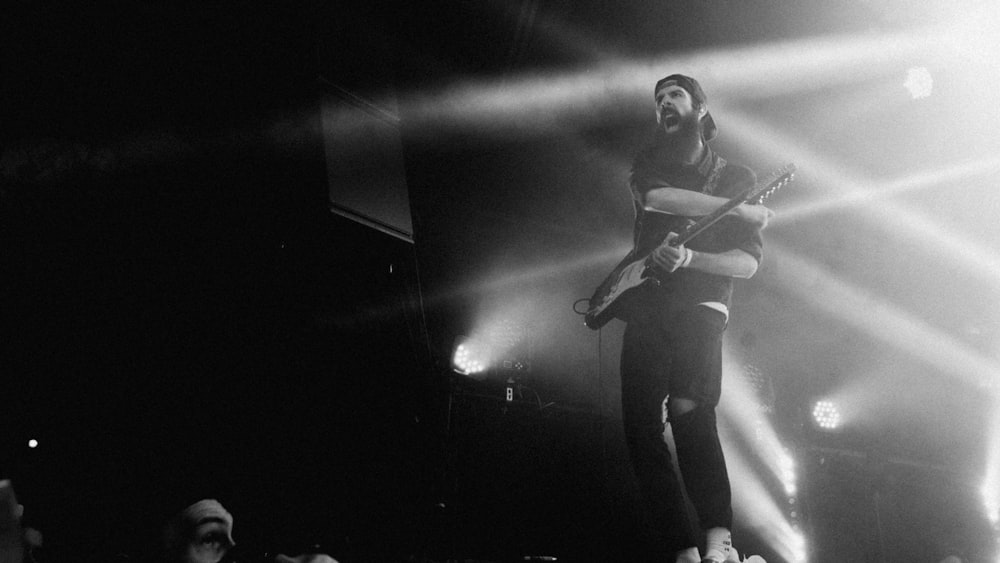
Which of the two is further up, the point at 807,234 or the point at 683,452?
the point at 807,234

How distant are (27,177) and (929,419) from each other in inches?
345

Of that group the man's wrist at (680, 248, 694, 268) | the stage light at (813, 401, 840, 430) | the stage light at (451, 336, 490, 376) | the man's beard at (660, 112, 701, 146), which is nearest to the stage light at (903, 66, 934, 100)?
the man's beard at (660, 112, 701, 146)

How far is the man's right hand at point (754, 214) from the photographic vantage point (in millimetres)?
3240

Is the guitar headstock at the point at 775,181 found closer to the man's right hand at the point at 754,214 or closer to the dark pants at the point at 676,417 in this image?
the man's right hand at the point at 754,214

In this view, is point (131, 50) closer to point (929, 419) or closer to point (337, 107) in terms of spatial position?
point (337, 107)

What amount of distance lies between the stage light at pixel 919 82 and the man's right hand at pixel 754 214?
3384mm

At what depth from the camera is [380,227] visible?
5.10 m

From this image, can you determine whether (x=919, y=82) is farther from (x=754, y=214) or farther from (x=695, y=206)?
(x=695, y=206)

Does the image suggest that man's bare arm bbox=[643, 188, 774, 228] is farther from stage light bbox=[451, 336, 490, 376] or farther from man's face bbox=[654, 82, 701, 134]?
stage light bbox=[451, 336, 490, 376]

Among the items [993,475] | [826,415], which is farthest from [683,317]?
[993,475]

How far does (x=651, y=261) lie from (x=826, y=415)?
514 cm

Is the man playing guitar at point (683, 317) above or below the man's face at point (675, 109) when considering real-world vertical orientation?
below

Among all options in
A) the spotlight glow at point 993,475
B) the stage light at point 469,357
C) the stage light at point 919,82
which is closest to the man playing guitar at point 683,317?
the stage light at point 469,357

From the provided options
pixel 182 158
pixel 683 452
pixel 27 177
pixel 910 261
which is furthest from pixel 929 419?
pixel 27 177
